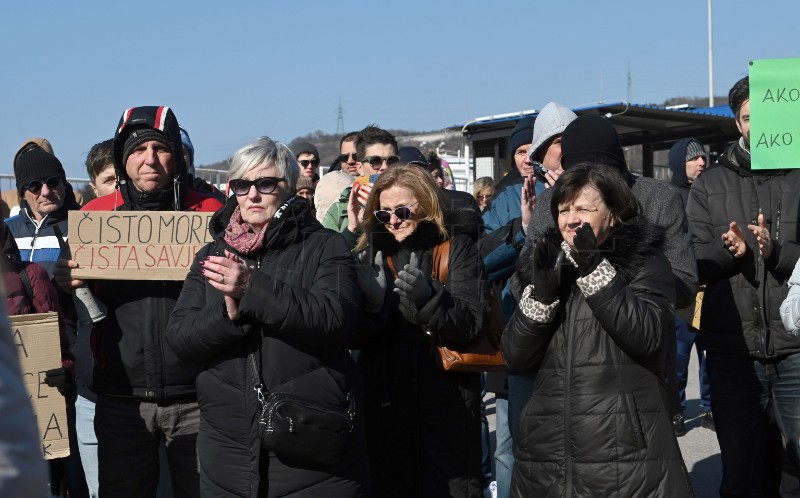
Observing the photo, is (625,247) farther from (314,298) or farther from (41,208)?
(41,208)

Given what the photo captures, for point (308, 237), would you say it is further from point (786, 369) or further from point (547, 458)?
point (786, 369)

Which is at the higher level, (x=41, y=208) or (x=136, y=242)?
(x=41, y=208)

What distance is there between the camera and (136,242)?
4355 mm

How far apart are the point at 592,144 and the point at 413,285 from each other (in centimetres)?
97

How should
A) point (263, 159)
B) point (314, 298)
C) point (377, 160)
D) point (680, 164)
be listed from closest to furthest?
point (314, 298) → point (263, 159) → point (377, 160) → point (680, 164)

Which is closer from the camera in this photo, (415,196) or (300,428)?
(300,428)

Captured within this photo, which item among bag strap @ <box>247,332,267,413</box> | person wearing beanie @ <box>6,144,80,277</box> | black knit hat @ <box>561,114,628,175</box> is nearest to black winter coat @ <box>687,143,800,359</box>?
black knit hat @ <box>561,114,628,175</box>

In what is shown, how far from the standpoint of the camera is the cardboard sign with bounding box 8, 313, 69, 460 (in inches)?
172

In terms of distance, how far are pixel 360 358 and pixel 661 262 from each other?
1607 mm

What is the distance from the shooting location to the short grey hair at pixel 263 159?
403 centimetres

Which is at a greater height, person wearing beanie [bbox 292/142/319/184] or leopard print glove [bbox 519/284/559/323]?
person wearing beanie [bbox 292/142/319/184]

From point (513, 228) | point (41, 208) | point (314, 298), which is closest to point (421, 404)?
point (513, 228)

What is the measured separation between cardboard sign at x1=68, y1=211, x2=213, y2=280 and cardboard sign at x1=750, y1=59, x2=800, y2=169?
253 centimetres

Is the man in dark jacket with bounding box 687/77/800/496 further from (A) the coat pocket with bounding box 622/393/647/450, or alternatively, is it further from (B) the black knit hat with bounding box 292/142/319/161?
(B) the black knit hat with bounding box 292/142/319/161
